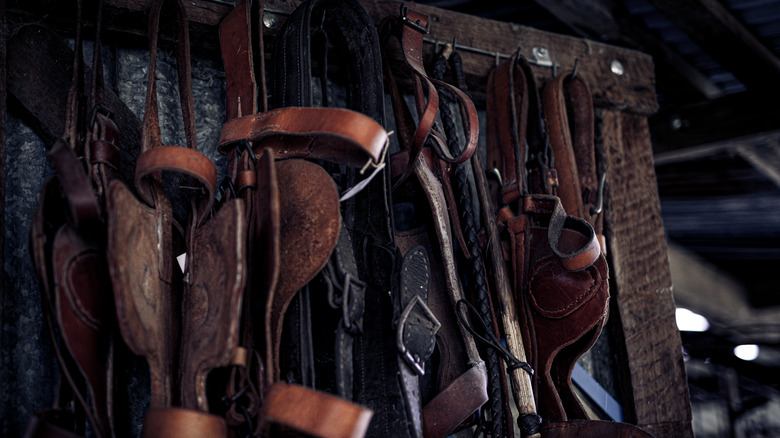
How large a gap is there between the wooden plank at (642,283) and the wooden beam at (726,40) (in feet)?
1.61

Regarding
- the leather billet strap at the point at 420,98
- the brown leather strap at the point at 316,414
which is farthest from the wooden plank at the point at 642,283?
the brown leather strap at the point at 316,414

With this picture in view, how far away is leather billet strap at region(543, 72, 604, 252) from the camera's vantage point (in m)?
2.14

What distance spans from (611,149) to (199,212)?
1671 mm

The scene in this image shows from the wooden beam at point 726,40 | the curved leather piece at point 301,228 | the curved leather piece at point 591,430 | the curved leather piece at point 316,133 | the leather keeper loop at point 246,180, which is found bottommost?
the curved leather piece at point 591,430

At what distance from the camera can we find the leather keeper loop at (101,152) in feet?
4.83

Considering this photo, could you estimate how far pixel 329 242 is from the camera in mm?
1445

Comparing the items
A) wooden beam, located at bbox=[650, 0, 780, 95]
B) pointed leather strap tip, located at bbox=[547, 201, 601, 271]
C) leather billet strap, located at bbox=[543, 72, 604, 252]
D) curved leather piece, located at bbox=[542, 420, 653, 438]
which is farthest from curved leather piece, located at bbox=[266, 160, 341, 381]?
wooden beam, located at bbox=[650, 0, 780, 95]

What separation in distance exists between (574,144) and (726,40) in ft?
3.48

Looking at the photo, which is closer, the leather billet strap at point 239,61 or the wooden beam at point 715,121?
the leather billet strap at point 239,61

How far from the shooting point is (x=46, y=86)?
1627mm

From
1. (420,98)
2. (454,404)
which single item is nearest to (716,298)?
(420,98)

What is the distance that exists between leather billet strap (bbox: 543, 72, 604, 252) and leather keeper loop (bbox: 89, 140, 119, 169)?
1.42m

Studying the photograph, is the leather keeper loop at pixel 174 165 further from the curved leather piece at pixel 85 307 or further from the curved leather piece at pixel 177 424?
the curved leather piece at pixel 177 424

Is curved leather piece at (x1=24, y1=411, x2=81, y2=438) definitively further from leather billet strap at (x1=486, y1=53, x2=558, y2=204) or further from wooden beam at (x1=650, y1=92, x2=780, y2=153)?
wooden beam at (x1=650, y1=92, x2=780, y2=153)
